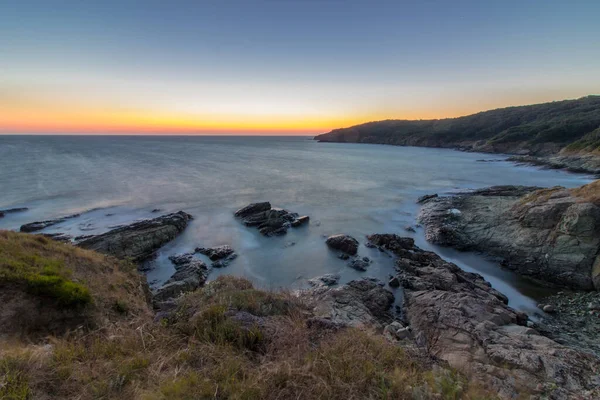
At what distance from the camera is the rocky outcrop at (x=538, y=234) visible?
561 inches

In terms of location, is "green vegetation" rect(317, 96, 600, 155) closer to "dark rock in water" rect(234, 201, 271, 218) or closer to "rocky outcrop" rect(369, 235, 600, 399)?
"rocky outcrop" rect(369, 235, 600, 399)

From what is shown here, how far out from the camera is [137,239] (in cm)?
1827

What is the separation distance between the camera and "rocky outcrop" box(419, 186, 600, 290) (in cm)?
1425

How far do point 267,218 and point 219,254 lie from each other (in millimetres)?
7217

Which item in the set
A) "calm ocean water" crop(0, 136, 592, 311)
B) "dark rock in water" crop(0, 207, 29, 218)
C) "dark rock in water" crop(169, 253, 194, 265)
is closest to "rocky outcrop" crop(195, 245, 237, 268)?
"calm ocean water" crop(0, 136, 592, 311)

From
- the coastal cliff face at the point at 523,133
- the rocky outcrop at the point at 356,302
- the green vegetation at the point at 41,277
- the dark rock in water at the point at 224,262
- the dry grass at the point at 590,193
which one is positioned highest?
the coastal cliff face at the point at 523,133

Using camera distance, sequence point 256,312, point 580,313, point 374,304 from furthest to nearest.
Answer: point 374,304
point 580,313
point 256,312

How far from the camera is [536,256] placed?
1573 cm

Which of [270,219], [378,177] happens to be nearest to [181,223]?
[270,219]

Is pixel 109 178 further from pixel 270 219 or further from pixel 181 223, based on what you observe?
pixel 270 219

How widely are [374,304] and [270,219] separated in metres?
13.7

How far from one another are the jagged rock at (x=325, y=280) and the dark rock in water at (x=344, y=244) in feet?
10.7

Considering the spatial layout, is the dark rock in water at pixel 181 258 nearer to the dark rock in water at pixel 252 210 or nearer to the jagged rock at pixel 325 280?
the jagged rock at pixel 325 280

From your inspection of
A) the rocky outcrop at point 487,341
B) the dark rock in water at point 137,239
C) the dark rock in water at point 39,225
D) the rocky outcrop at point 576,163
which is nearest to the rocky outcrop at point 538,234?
the rocky outcrop at point 487,341
